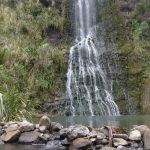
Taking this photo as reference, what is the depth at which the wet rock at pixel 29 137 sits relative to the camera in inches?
556

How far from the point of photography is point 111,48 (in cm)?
3200

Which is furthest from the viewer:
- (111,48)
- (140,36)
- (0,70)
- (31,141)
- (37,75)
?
(140,36)

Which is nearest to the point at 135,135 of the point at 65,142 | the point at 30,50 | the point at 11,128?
the point at 65,142

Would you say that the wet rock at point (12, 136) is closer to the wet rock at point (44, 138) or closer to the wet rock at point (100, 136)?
the wet rock at point (44, 138)

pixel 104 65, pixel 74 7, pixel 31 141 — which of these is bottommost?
pixel 31 141

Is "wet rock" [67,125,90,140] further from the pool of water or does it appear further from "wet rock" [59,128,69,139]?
the pool of water

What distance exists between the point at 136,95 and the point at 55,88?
5240 millimetres

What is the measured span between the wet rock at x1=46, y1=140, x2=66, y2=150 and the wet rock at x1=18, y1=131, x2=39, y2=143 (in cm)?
57

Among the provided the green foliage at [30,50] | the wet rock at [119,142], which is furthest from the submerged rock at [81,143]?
the green foliage at [30,50]

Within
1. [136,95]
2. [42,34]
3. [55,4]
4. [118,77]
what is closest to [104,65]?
[118,77]

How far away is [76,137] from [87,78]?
15611 millimetres

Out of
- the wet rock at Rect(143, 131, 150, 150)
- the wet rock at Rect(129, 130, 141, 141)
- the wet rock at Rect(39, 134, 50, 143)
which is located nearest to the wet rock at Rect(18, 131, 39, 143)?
the wet rock at Rect(39, 134, 50, 143)

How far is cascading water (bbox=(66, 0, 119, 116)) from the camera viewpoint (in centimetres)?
2697

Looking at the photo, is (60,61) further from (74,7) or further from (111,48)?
(74,7)
